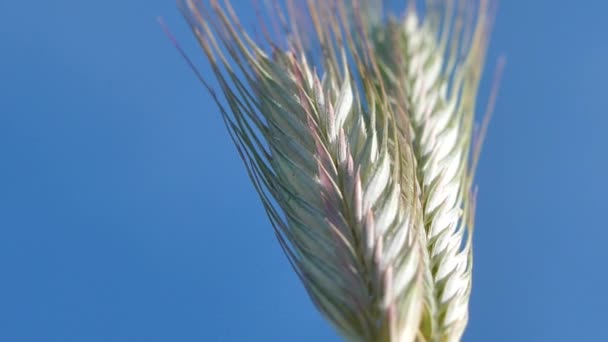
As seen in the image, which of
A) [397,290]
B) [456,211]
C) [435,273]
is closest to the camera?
[397,290]

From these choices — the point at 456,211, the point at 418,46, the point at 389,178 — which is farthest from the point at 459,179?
the point at 418,46

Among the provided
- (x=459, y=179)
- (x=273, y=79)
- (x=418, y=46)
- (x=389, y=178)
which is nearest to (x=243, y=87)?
(x=273, y=79)

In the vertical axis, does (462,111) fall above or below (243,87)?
below

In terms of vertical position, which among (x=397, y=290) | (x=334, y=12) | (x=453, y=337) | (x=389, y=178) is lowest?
(x=453, y=337)

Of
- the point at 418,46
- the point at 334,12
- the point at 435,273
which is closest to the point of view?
the point at 435,273

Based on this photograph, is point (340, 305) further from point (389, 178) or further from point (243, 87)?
point (243, 87)

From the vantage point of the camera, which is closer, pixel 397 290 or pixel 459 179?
pixel 397 290

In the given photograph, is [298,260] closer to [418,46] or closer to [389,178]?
[389,178]

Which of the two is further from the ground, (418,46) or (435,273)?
(418,46)

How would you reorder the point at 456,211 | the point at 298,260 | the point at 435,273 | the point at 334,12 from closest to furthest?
the point at 298,260, the point at 435,273, the point at 456,211, the point at 334,12
